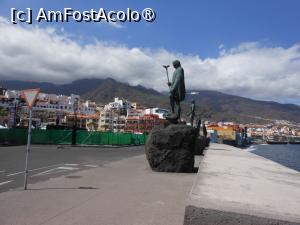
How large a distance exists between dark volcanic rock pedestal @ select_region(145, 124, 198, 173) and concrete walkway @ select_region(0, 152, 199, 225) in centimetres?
190

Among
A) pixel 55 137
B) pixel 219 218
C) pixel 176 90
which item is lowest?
pixel 219 218

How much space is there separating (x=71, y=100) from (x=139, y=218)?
19724 cm

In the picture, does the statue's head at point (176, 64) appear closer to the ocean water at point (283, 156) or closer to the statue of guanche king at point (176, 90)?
A: the statue of guanche king at point (176, 90)

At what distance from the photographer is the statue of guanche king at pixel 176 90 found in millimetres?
13086

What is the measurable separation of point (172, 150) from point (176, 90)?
8.18ft

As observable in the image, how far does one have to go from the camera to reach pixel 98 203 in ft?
21.4

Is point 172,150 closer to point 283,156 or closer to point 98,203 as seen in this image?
point 98,203

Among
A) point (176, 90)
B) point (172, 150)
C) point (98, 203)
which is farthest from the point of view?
point (176, 90)

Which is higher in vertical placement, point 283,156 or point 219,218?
point 219,218

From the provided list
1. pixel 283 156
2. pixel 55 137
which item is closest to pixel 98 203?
pixel 55 137

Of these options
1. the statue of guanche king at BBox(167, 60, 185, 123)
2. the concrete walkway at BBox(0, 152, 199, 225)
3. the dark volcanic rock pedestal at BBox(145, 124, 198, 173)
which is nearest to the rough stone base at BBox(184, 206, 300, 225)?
the concrete walkway at BBox(0, 152, 199, 225)

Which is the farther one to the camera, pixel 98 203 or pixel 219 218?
pixel 98 203

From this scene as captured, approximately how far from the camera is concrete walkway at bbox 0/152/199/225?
5.30 m

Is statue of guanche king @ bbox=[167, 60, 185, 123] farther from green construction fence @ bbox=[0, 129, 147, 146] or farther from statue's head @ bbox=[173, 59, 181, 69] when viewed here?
green construction fence @ bbox=[0, 129, 147, 146]
